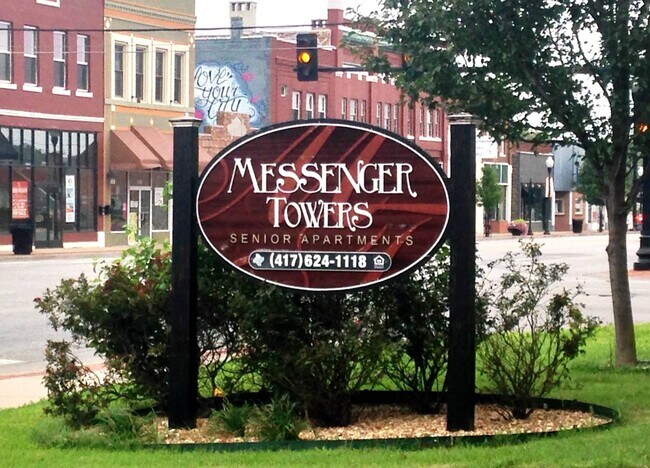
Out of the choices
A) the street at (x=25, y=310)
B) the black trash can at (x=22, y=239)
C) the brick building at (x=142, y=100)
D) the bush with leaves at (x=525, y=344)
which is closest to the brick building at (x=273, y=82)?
the brick building at (x=142, y=100)

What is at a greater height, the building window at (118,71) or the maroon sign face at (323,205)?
the building window at (118,71)

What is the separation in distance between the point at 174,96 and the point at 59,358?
4441 cm

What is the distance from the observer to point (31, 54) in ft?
145

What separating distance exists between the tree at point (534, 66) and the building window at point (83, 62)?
36200mm

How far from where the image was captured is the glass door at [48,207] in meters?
44.8

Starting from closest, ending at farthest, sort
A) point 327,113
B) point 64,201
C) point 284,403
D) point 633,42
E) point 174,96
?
point 284,403
point 633,42
point 64,201
point 174,96
point 327,113

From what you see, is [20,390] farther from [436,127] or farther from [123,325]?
[436,127]

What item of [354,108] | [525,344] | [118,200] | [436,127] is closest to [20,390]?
[525,344]

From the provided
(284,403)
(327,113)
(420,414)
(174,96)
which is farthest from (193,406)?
(327,113)

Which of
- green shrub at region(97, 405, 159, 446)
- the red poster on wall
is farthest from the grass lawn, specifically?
the red poster on wall

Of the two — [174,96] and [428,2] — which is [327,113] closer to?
[174,96]

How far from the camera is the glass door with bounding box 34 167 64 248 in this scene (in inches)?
1762

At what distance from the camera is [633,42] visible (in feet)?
36.9

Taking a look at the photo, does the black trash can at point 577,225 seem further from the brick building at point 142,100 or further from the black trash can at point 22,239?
the black trash can at point 22,239
